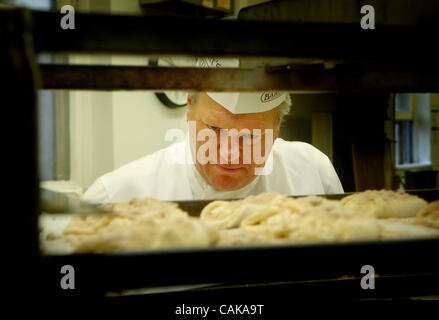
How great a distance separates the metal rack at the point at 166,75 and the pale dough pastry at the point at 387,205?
1.57ft

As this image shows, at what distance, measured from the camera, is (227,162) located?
1935 millimetres

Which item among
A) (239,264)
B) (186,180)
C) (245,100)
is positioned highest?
(245,100)

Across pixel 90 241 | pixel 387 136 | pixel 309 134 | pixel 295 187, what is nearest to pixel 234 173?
pixel 295 187

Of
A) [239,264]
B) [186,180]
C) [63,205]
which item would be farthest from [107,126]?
[239,264]

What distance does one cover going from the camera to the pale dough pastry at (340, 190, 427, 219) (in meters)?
1.25

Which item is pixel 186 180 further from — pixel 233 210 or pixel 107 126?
pixel 107 126

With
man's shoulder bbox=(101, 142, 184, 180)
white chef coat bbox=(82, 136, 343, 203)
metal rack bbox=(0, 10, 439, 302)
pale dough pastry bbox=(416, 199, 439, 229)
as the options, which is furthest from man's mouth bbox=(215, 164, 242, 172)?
metal rack bbox=(0, 10, 439, 302)

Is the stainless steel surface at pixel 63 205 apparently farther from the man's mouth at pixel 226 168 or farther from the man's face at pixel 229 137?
the man's mouth at pixel 226 168

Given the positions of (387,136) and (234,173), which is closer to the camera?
(234,173)

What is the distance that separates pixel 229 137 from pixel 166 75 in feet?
3.07

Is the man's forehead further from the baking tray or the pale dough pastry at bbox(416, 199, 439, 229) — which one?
the baking tray

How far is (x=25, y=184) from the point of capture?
642 millimetres
